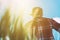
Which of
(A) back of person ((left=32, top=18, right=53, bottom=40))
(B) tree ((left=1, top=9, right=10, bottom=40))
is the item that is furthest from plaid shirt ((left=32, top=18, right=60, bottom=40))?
(B) tree ((left=1, top=9, right=10, bottom=40))

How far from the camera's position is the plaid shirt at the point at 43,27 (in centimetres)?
103

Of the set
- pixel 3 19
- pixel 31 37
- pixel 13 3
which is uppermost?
pixel 13 3

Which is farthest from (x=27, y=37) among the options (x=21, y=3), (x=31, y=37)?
(x=21, y=3)

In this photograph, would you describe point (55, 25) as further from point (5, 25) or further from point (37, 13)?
point (5, 25)

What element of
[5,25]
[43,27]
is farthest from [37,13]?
[5,25]

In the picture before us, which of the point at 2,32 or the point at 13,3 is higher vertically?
the point at 13,3

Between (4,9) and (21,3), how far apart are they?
0.16m

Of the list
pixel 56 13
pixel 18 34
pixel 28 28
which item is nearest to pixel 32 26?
pixel 28 28

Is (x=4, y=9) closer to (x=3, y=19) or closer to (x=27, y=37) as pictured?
(x=3, y=19)

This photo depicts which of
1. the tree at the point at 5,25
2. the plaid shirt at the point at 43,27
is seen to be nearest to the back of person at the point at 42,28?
the plaid shirt at the point at 43,27

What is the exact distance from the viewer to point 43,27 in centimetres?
104

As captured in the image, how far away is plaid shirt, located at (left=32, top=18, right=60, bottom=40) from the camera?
103cm

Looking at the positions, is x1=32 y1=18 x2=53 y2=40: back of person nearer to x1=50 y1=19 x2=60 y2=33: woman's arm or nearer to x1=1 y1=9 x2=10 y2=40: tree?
x1=50 y1=19 x2=60 y2=33: woman's arm

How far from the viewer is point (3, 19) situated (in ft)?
3.34
